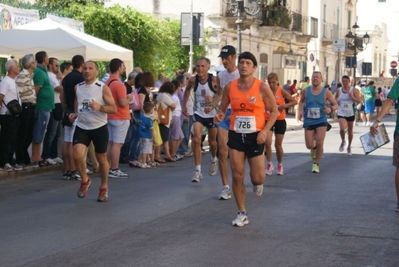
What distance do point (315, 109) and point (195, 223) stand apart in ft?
21.1

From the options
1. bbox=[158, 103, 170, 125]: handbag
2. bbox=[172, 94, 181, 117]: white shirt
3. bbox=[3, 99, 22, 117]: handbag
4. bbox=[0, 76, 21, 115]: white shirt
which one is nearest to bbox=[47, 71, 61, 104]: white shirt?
bbox=[0, 76, 21, 115]: white shirt

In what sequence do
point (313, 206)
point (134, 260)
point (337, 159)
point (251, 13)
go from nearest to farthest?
point (134, 260), point (313, 206), point (337, 159), point (251, 13)

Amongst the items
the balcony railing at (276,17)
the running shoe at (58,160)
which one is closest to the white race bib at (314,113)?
the running shoe at (58,160)

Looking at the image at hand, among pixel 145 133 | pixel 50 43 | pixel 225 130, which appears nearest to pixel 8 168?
pixel 145 133

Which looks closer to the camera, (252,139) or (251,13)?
(252,139)

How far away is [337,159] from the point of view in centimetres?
1828

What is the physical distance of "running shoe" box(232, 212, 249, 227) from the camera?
9344 millimetres

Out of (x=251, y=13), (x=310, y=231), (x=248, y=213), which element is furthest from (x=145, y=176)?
(x=251, y=13)

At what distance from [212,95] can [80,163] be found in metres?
2.70

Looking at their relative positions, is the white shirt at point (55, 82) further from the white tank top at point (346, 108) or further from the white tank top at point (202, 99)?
the white tank top at point (346, 108)

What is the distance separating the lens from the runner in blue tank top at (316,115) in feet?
50.4

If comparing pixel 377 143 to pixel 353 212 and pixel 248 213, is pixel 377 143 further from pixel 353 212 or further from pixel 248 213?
pixel 248 213

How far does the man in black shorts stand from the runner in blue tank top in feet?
17.0

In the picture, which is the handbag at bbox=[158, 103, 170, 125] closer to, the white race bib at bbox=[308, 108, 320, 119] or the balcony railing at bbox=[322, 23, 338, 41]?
the white race bib at bbox=[308, 108, 320, 119]
